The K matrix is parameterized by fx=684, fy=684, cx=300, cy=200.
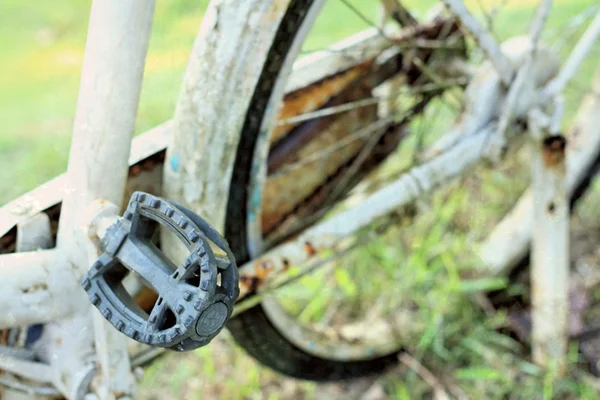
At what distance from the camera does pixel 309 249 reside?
3.26 feet

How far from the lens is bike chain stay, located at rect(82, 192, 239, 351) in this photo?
62 cm

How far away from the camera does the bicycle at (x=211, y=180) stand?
766 millimetres

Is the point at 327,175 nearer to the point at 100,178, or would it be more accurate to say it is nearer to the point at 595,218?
the point at 100,178

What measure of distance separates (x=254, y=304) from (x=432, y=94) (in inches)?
20.8

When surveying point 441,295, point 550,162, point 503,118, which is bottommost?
point 441,295

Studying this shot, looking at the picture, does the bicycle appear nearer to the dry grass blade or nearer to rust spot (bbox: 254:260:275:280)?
rust spot (bbox: 254:260:275:280)

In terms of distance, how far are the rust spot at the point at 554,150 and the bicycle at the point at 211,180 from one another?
46 mm

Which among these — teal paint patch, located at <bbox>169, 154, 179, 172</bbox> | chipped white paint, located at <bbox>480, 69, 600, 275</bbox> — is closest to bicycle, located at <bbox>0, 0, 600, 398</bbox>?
teal paint patch, located at <bbox>169, 154, 179, 172</bbox>

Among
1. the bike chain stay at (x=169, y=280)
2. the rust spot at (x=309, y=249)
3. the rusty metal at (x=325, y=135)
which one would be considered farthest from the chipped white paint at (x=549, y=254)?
the bike chain stay at (x=169, y=280)

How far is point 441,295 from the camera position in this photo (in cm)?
161

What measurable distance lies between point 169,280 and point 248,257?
0.39 meters

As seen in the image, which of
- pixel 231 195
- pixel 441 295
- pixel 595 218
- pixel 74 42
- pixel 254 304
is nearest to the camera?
pixel 231 195

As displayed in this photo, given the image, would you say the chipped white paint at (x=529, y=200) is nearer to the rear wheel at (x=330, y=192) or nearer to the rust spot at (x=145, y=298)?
the rear wheel at (x=330, y=192)

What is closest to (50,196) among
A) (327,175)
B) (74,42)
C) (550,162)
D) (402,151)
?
(327,175)
